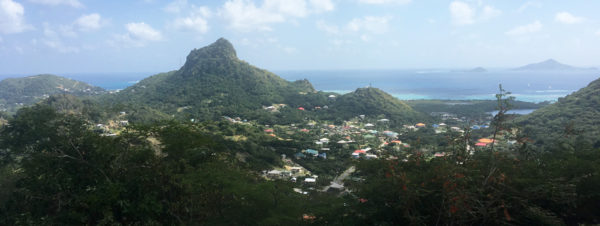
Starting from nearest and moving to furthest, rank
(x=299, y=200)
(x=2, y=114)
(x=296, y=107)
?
(x=299, y=200), (x=2, y=114), (x=296, y=107)

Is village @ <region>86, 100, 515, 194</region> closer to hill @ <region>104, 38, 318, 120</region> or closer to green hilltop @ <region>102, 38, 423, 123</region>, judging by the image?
green hilltop @ <region>102, 38, 423, 123</region>

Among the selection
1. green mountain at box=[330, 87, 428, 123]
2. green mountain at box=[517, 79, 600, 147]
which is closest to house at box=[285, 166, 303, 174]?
green mountain at box=[517, 79, 600, 147]

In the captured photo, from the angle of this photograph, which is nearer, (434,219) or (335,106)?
(434,219)

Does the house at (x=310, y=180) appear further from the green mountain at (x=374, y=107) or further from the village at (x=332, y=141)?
the green mountain at (x=374, y=107)

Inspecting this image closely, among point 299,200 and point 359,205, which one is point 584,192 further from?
point 299,200

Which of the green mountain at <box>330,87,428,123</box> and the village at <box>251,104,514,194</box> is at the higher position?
the green mountain at <box>330,87,428,123</box>

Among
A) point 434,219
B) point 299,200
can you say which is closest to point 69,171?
point 299,200

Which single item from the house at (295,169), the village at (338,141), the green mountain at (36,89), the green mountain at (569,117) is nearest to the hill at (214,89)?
the village at (338,141)
